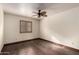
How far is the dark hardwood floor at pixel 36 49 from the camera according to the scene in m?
1.31

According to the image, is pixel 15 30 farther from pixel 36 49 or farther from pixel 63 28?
pixel 63 28

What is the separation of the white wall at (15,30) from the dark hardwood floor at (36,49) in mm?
133

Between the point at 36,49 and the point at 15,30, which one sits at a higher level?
the point at 15,30

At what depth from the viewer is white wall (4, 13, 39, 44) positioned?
133 centimetres

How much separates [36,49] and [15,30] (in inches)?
25.7

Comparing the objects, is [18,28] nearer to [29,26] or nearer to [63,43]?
[29,26]

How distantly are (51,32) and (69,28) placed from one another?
51 centimetres

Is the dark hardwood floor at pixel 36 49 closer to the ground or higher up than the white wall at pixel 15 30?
closer to the ground

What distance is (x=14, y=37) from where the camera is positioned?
144cm

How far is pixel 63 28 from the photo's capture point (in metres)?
1.83

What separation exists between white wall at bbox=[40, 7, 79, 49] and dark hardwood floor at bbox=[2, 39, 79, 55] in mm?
189

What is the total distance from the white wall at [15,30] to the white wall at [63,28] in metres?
0.22

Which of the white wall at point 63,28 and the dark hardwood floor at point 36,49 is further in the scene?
the white wall at point 63,28

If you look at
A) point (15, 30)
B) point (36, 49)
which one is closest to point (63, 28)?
point (36, 49)
